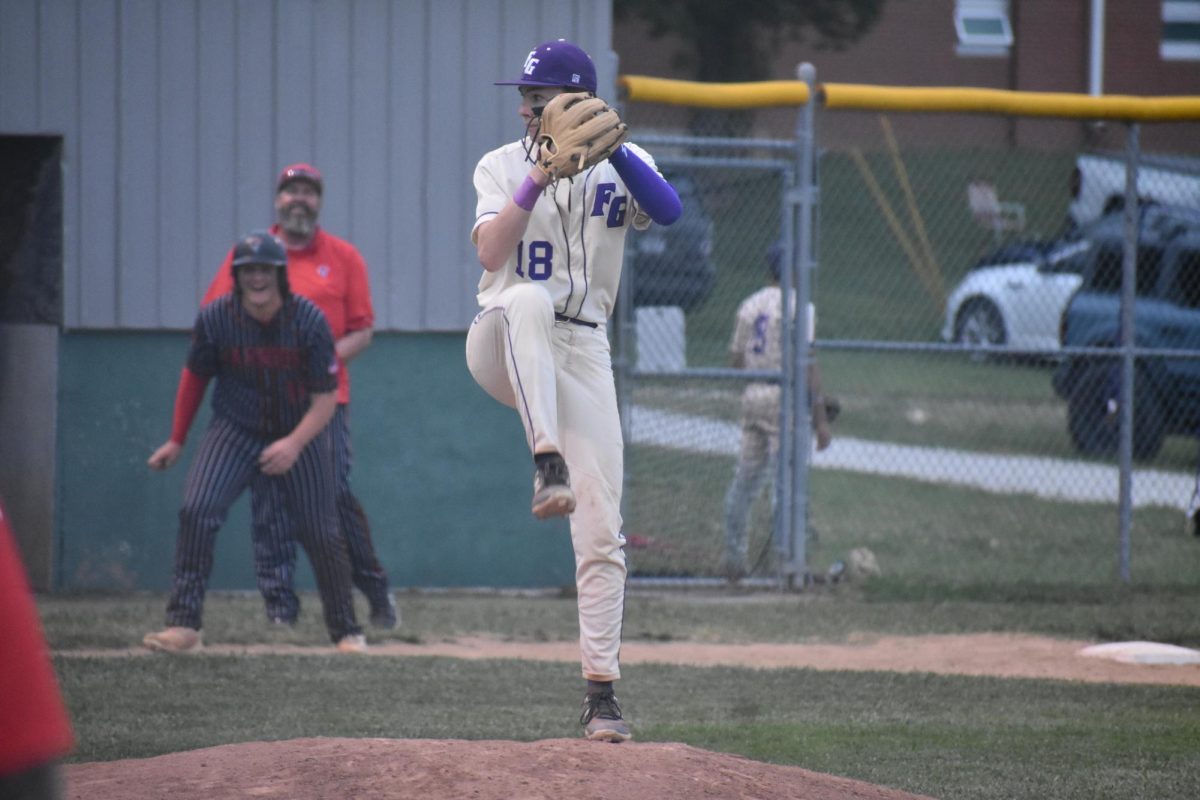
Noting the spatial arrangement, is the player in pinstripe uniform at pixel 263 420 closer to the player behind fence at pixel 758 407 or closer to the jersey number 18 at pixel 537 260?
the jersey number 18 at pixel 537 260

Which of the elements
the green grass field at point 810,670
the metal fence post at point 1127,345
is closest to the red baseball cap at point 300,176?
the green grass field at point 810,670

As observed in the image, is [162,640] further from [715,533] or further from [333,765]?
[715,533]

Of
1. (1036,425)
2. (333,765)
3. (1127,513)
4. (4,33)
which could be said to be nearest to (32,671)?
(333,765)

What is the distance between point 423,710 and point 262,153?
4.52 m

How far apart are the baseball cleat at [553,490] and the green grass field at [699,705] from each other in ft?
4.23

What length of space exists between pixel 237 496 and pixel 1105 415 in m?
8.72

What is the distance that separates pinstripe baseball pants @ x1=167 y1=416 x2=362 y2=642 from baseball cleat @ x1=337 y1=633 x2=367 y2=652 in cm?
2

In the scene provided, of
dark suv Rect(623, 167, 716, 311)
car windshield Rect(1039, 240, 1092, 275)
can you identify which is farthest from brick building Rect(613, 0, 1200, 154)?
dark suv Rect(623, 167, 716, 311)

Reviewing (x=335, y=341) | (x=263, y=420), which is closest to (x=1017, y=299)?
(x=335, y=341)

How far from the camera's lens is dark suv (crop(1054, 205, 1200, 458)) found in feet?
42.0

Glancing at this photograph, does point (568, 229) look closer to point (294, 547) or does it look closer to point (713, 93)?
point (294, 547)

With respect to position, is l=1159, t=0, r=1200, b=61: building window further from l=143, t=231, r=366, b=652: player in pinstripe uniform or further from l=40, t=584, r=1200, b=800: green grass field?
l=143, t=231, r=366, b=652: player in pinstripe uniform

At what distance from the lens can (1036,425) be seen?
1653 cm

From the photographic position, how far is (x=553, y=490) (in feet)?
15.3
